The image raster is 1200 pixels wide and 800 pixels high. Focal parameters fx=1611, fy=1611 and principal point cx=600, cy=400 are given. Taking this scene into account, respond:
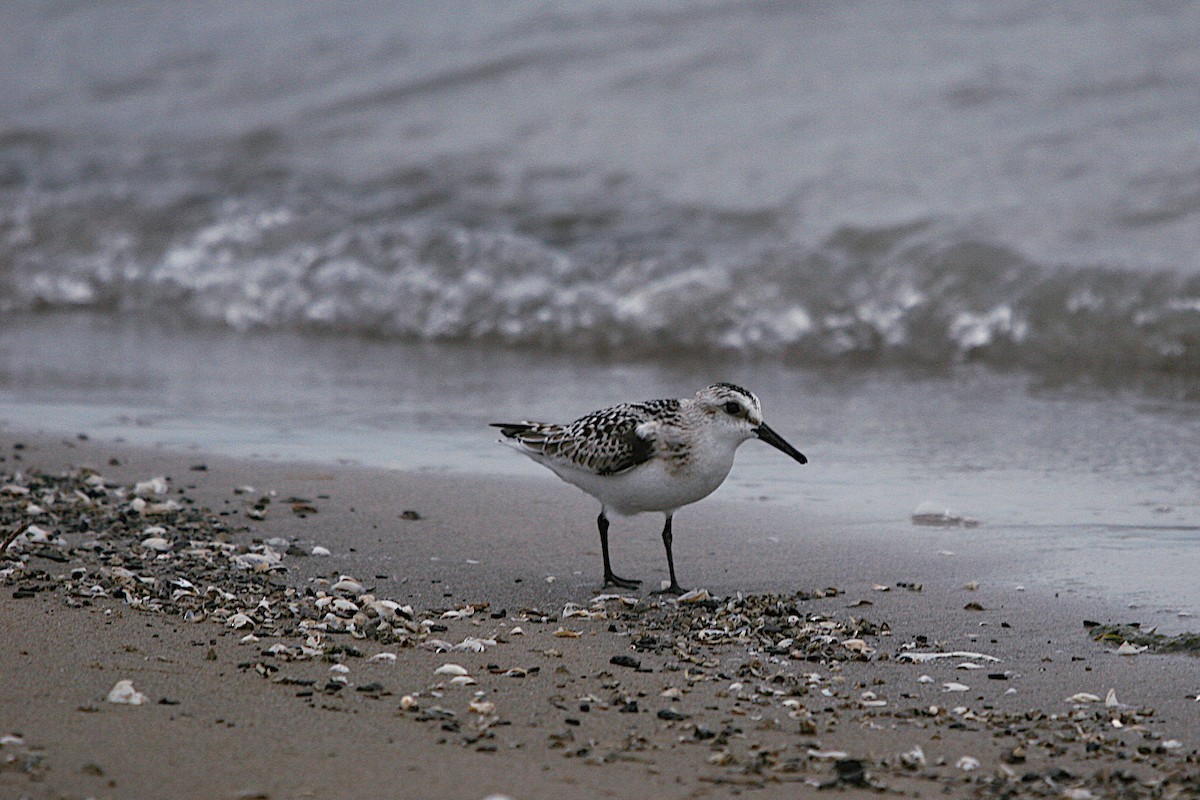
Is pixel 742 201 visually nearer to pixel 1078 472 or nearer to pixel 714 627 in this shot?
pixel 1078 472

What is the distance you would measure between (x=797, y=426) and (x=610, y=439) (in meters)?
2.63

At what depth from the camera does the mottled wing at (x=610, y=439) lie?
→ 5.25 meters

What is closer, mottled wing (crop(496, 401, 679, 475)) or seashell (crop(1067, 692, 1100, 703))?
seashell (crop(1067, 692, 1100, 703))

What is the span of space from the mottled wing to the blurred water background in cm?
113

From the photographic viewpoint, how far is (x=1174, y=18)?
12.8 m

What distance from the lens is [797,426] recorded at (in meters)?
7.81

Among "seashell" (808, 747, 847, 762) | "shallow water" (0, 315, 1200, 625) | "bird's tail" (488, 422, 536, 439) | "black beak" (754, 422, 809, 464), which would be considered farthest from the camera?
"bird's tail" (488, 422, 536, 439)

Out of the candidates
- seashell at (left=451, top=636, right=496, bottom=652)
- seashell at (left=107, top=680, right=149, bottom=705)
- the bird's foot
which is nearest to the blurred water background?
the bird's foot

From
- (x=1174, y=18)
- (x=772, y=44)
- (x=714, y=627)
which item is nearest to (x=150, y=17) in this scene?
(x=772, y=44)

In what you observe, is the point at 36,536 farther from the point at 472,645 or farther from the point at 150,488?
the point at 472,645

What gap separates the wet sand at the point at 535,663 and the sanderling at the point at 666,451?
10.8 inches

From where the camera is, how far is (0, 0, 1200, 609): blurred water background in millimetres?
7531

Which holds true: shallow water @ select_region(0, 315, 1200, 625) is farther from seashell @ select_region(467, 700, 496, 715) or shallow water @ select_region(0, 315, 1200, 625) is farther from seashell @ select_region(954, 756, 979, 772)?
seashell @ select_region(467, 700, 496, 715)

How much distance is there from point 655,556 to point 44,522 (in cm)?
212
